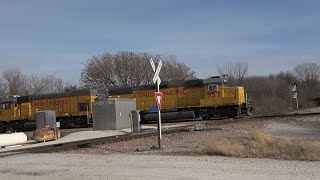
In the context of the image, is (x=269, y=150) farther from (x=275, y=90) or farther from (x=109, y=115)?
(x=275, y=90)

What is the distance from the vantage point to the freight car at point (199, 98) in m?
38.5

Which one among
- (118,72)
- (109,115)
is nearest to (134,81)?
(118,72)

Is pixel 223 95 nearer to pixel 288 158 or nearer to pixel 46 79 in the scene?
pixel 288 158

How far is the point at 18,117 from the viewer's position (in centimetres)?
4503

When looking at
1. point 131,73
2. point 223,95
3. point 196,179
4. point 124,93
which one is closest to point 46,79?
point 131,73

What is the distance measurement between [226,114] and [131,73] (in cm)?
4230

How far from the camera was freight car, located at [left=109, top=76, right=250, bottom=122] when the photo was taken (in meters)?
38.5

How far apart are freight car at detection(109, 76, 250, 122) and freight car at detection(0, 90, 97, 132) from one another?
4373 millimetres

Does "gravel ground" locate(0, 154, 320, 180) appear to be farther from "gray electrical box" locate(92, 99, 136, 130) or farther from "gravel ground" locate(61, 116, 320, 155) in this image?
"gray electrical box" locate(92, 99, 136, 130)

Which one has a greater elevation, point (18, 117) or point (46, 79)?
point (46, 79)

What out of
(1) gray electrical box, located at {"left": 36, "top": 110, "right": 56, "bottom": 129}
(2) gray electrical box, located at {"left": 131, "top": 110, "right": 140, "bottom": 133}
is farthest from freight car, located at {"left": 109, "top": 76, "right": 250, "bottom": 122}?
(1) gray electrical box, located at {"left": 36, "top": 110, "right": 56, "bottom": 129}

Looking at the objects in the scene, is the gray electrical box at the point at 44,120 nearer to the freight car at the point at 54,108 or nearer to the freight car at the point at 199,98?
the freight car at the point at 54,108

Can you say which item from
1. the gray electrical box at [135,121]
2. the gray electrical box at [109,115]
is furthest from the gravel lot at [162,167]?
the gray electrical box at [109,115]

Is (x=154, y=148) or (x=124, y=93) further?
(x=124, y=93)
